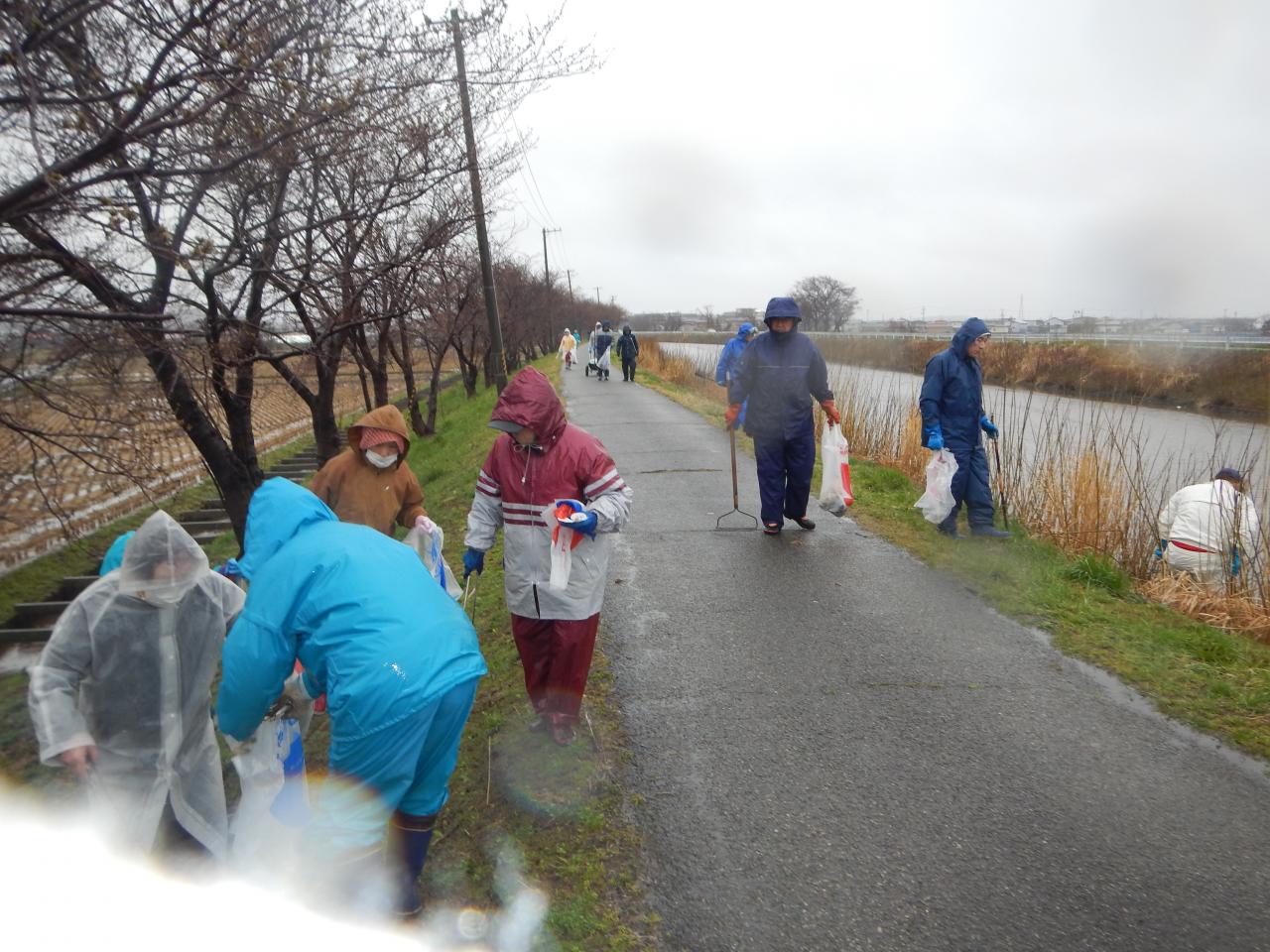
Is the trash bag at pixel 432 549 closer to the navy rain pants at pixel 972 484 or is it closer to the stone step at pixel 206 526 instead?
the navy rain pants at pixel 972 484

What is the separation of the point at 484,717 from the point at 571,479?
1.42 meters

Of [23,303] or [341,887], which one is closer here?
[341,887]

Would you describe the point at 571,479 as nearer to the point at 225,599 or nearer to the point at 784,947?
the point at 225,599

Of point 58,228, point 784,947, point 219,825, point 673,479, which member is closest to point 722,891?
point 784,947

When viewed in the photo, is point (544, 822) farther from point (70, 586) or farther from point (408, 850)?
point (70, 586)

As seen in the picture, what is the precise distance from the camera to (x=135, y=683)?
2947 mm

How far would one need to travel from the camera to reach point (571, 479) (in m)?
3.39

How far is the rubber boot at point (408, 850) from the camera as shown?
8.42 feet

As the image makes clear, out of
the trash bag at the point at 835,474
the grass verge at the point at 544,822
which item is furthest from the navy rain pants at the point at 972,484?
the grass verge at the point at 544,822

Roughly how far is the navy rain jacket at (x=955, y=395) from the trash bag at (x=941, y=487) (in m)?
0.13

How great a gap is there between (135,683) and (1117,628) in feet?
16.3

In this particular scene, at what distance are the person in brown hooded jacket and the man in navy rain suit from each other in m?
2.97

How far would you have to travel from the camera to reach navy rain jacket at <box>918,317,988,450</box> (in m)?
6.36

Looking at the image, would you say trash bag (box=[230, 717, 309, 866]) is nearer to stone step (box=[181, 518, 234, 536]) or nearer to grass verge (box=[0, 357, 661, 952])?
grass verge (box=[0, 357, 661, 952])
